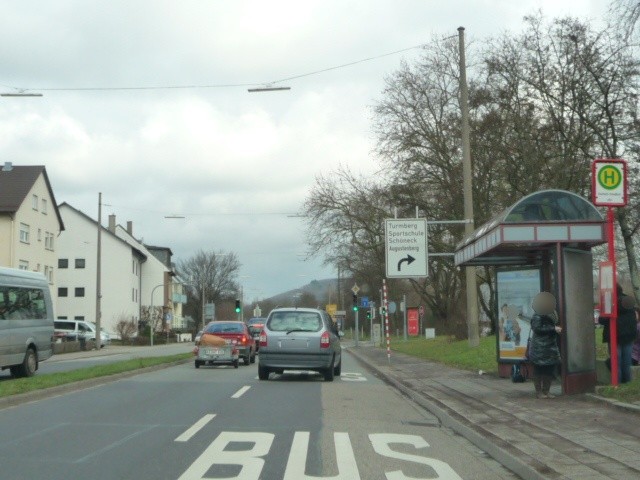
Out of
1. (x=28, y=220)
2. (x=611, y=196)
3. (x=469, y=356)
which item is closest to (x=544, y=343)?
(x=611, y=196)

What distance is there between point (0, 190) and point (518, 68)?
41.1 meters

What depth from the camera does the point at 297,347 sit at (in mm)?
21047

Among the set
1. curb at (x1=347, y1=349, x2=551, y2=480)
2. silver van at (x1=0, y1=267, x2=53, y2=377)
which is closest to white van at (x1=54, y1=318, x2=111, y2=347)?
silver van at (x1=0, y1=267, x2=53, y2=377)

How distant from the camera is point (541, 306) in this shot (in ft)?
48.1

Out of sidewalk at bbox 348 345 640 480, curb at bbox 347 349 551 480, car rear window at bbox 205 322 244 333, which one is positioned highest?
car rear window at bbox 205 322 244 333

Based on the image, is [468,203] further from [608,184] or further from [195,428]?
[195,428]

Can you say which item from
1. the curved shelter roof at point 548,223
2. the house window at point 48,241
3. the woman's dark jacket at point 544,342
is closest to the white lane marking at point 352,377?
the curved shelter roof at point 548,223

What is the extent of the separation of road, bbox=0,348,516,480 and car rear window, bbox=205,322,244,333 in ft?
36.3

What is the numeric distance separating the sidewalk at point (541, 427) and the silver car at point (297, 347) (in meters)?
3.22

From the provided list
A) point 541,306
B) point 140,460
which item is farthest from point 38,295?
point 140,460

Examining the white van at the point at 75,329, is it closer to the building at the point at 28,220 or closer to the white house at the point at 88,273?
the building at the point at 28,220

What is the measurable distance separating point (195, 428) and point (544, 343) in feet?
20.0

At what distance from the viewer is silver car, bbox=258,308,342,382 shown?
21047 mm

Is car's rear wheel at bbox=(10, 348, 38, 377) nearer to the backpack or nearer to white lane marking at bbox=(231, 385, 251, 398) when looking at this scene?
white lane marking at bbox=(231, 385, 251, 398)
